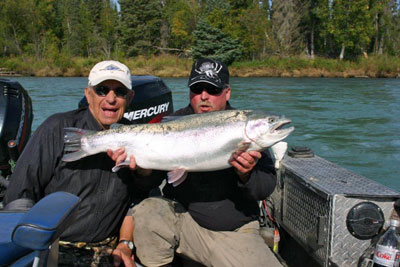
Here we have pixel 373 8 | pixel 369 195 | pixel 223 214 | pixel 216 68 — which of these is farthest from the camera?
pixel 373 8

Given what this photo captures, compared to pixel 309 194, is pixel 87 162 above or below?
above

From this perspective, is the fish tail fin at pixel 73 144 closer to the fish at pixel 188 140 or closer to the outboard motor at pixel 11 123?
Answer: the fish at pixel 188 140

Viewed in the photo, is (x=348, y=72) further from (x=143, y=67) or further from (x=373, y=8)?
(x=143, y=67)

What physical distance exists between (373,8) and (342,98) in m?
36.0

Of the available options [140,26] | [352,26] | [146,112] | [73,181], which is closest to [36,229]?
[73,181]

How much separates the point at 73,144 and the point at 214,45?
46419 millimetres

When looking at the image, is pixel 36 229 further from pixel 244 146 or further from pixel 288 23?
pixel 288 23

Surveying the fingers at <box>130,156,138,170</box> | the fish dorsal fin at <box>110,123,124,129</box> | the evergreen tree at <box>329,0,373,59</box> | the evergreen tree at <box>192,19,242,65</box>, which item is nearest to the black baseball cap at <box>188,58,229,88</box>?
the fish dorsal fin at <box>110,123,124,129</box>

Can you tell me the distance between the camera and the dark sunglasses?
11.2ft

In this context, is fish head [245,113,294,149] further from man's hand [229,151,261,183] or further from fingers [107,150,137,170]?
fingers [107,150,137,170]

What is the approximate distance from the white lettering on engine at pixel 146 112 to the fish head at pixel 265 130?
8.03 ft

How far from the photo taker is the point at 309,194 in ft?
10.5

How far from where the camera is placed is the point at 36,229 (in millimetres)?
1435

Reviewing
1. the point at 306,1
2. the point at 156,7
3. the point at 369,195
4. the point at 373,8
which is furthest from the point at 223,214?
the point at 156,7
